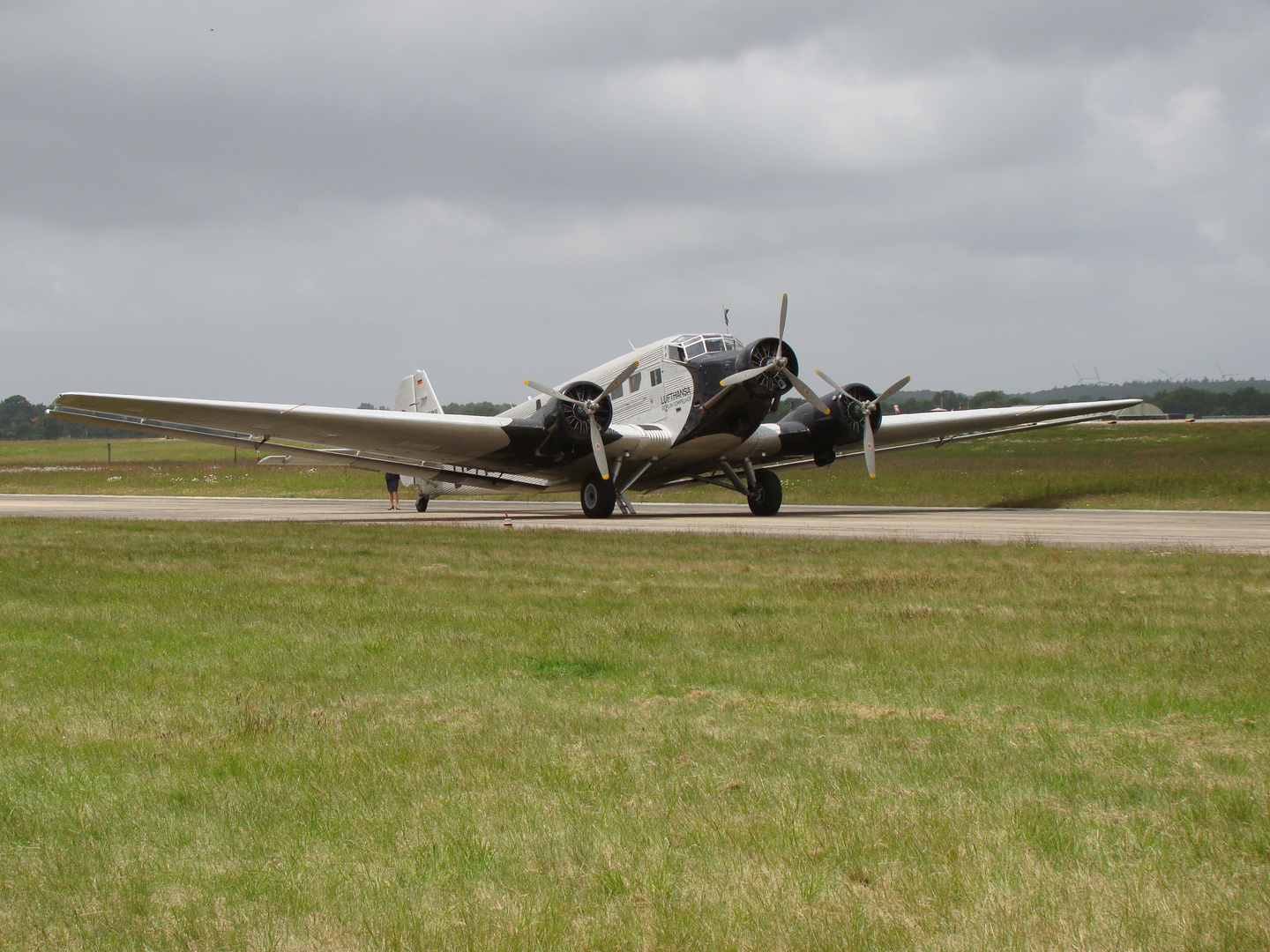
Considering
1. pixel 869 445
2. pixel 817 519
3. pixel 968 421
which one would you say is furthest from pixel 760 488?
pixel 968 421

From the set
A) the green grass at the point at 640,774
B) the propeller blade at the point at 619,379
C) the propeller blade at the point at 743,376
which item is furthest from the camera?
the propeller blade at the point at 619,379

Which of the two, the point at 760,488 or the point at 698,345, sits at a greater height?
the point at 698,345

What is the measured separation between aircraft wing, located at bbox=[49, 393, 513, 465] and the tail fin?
29.8 feet

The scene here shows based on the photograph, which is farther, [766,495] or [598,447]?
[766,495]

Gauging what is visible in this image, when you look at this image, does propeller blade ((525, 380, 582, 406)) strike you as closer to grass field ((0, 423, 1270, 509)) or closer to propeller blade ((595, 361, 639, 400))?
propeller blade ((595, 361, 639, 400))

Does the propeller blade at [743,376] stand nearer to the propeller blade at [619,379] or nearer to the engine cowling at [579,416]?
the propeller blade at [619,379]

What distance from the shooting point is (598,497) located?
30672 mm

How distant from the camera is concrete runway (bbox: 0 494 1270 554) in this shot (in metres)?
20.8

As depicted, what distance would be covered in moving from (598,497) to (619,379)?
3.53 metres

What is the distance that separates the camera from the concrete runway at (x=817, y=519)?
20844 millimetres

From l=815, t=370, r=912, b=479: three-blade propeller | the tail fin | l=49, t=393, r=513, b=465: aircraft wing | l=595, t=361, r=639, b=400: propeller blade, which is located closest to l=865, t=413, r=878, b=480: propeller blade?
l=815, t=370, r=912, b=479: three-blade propeller

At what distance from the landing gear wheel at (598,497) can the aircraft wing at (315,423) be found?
279 cm

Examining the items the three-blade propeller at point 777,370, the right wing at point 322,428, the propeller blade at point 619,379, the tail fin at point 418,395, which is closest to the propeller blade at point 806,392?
the three-blade propeller at point 777,370

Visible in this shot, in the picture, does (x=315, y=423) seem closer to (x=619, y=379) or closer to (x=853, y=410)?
(x=619, y=379)
